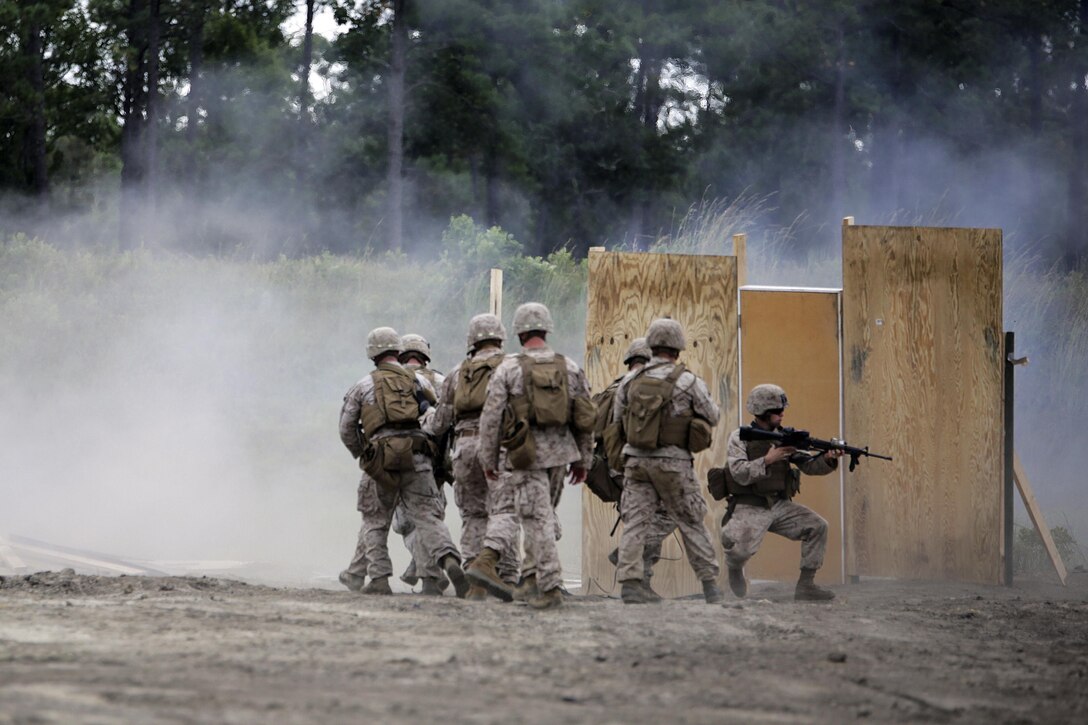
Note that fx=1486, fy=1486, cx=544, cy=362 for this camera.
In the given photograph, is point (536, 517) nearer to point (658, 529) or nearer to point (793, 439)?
point (658, 529)

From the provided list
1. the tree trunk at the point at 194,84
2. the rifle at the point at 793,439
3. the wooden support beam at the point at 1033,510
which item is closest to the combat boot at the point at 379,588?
the rifle at the point at 793,439

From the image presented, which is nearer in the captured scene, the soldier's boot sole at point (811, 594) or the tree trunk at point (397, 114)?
the soldier's boot sole at point (811, 594)

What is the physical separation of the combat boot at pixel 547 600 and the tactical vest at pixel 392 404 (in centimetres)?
190

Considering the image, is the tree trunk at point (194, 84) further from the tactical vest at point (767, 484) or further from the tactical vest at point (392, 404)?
the tactical vest at point (767, 484)

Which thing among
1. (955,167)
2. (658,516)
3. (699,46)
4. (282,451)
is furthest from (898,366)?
(699,46)

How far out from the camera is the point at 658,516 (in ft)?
32.7

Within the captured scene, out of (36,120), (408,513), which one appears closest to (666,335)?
(408,513)

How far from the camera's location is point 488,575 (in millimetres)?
9492

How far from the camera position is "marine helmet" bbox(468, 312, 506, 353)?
1021 centimetres

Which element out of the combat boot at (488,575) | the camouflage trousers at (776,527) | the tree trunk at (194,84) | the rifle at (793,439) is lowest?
the combat boot at (488,575)

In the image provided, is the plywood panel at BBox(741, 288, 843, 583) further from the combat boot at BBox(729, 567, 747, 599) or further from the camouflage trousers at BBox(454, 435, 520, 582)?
the camouflage trousers at BBox(454, 435, 520, 582)

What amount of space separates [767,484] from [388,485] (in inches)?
104

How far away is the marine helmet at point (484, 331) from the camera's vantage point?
10211mm

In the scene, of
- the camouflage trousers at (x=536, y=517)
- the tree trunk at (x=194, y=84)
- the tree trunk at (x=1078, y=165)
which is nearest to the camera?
the camouflage trousers at (x=536, y=517)
